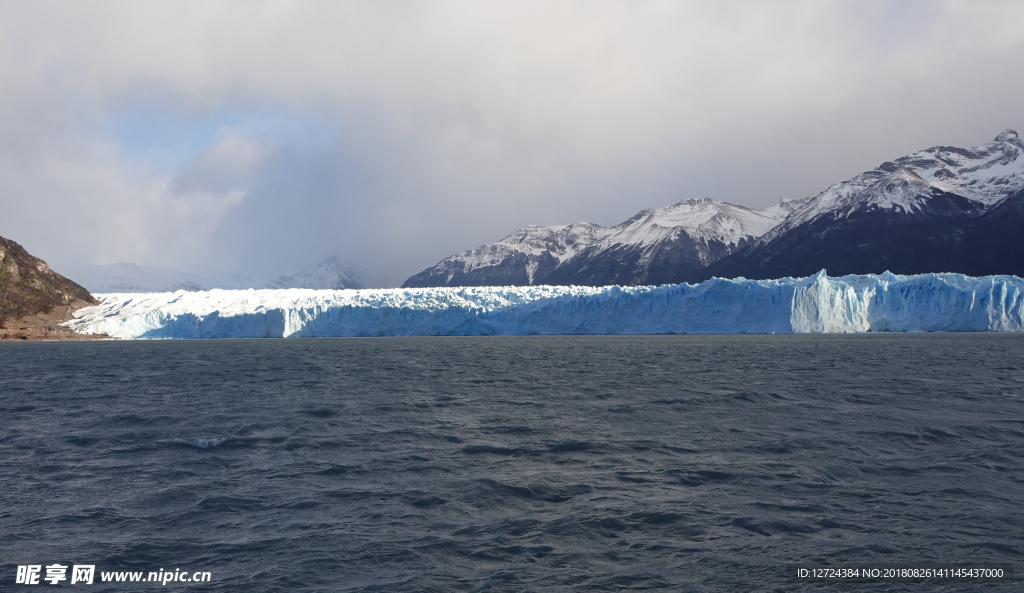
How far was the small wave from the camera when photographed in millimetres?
15030

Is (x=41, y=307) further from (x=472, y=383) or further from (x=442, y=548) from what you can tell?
(x=442, y=548)

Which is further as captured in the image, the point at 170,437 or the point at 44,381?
the point at 44,381

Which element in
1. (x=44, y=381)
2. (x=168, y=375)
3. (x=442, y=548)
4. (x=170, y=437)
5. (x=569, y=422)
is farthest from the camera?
(x=168, y=375)

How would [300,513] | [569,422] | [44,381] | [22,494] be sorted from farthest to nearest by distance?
1. [44,381]
2. [569,422]
3. [22,494]
4. [300,513]

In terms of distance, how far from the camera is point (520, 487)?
11219 millimetres

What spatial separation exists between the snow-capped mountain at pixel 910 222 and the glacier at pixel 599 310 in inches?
2631

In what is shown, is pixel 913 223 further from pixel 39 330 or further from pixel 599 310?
pixel 39 330

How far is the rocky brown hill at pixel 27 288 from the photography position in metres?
86.5

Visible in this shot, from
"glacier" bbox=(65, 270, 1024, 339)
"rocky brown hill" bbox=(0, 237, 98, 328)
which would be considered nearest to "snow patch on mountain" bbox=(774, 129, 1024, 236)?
"glacier" bbox=(65, 270, 1024, 339)

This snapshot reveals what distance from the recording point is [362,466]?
12.9 m

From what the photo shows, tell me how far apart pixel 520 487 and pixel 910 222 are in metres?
168

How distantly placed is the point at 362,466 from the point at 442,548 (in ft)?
15.4

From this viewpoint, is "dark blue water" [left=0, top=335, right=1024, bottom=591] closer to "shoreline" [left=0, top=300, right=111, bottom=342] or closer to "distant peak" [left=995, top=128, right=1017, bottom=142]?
"shoreline" [left=0, top=300, right=111, bottom=342]

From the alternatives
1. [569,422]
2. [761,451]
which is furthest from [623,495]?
[569,422]
